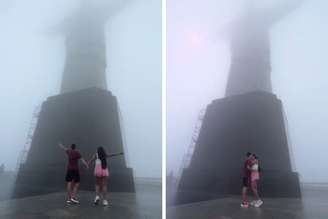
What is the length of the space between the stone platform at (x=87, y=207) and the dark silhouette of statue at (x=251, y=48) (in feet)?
6.57

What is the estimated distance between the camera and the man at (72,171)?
5.82 meters

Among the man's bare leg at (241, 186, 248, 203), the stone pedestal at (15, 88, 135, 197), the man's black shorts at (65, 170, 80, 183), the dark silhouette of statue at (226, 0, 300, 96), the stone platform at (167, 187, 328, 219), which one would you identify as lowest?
the stone platform at (167, 187, 328, 219)

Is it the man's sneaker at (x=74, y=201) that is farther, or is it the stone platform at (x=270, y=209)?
the man's sneaker at (x=74, y=201)

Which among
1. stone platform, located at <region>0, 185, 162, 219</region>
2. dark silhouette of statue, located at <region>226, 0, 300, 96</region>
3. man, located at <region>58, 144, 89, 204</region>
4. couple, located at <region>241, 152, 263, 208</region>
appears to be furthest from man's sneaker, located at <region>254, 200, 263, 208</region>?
man, located at <region>58, 144, 89, 204</region>

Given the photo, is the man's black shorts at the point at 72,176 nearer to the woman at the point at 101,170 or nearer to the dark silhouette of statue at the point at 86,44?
the woman at the point at 101,170

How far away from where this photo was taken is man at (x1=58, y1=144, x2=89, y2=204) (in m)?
5.82

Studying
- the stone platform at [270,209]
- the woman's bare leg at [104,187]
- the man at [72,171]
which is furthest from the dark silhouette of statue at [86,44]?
the stone platform at [270,209]

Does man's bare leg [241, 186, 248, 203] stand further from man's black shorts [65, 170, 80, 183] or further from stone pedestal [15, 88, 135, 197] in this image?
man's black shorts [65, 170, 80, 183]

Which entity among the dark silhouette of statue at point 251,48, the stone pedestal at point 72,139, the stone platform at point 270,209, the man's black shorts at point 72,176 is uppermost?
the dark silhouette of statue at point 251,48

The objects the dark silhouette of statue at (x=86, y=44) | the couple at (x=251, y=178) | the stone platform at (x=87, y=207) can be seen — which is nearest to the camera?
the stone platform at (x=87, y=207)

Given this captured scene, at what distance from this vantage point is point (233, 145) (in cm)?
611

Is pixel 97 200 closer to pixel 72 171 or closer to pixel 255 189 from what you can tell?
pixel 72 171

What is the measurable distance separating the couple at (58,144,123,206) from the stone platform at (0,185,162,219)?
90 millimetres

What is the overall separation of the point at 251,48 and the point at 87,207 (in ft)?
11.0
